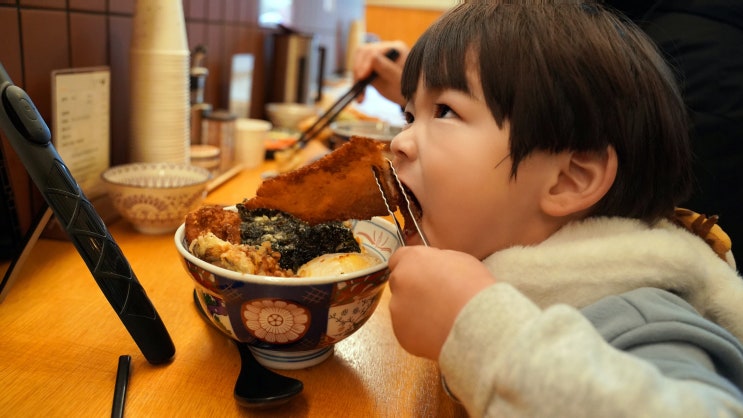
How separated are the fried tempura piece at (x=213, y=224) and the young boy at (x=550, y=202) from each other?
24 cm

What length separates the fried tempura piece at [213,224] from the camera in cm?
69

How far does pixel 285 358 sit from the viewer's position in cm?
66

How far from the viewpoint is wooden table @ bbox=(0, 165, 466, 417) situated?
58 centimetres

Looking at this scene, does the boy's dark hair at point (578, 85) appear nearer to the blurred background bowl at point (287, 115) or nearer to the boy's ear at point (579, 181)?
the boy's ear at point (579, 181)

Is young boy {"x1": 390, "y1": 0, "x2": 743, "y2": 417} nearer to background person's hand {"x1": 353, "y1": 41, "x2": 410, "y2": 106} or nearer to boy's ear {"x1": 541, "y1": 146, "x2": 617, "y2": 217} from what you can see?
boy's ear {"x1": 541, "y1": 146, "x2": 617, "y2": 217}

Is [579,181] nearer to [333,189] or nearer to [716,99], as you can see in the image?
[333,189]

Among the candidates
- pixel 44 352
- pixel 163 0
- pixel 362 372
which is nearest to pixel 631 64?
pixel 362 372

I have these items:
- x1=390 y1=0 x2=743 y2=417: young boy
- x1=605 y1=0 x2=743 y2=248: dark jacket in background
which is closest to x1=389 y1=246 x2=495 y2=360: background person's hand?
x1=390 y1=0 x2=743 y2=417: young boy

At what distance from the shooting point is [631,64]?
625mm

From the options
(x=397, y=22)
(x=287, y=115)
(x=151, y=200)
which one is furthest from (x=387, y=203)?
(x=397, y=22)

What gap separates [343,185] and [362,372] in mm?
256

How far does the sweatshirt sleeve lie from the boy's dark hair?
22cm

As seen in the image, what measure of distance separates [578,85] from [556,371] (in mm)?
330

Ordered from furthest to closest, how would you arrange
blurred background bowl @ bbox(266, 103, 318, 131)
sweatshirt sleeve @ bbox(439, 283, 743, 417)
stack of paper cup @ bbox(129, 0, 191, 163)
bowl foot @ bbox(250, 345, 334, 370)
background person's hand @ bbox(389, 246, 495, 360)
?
1. blurred background bowl @ bbox(266, 103, 318, 131)
2. stack of paper cup @ bbox(129, 0, 191, 163)
3. bowl foot @ bbox(250, 345, 334, 370)
4. background person's hand @ bbox(389, 246, 495, 360)
5. sweatshirt sleeve @ bbox(439, 283, 743, 417)
